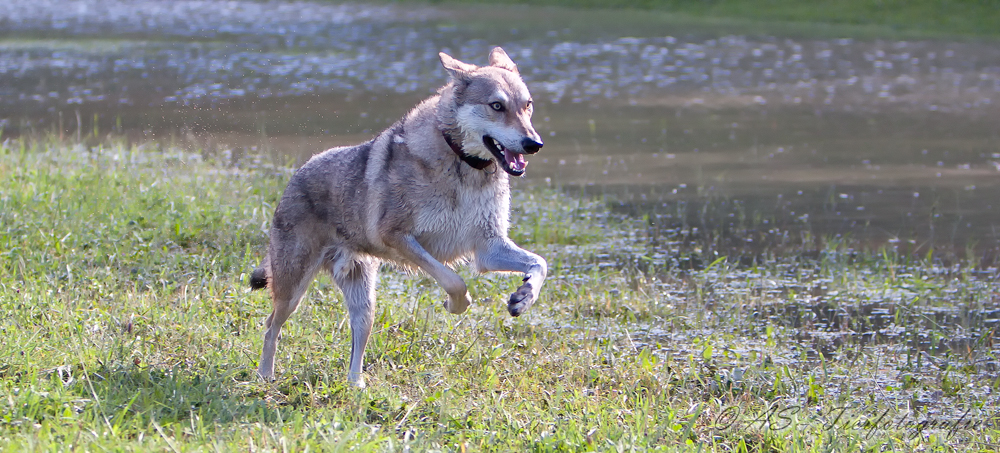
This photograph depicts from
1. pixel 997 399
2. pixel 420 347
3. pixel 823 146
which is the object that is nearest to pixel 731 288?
pixel 997 399

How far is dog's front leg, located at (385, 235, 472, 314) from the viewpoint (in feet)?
17.3

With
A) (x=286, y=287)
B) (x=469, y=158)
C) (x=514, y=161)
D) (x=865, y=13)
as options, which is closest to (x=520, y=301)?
(x=514, y=161)

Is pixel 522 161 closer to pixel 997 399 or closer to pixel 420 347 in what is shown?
pixel 420 347

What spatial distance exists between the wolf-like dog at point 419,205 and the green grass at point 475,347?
0.41 metres

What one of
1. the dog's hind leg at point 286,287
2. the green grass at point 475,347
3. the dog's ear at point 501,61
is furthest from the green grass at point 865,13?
the dog's hind leg at point 286,287

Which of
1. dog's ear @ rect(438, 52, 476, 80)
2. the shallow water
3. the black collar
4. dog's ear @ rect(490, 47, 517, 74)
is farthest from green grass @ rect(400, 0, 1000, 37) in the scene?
the black collar

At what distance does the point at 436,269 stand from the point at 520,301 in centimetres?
57

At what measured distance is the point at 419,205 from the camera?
539cm

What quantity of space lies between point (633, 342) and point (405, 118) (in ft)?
6.76

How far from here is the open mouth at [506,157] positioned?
5.19 m

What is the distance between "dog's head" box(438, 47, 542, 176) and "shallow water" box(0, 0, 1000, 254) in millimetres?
3995

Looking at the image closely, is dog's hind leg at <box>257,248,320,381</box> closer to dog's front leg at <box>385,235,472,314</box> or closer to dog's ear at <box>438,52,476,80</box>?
dog's front leg at <box>385,235,472,314</box>

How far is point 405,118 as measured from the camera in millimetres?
5699

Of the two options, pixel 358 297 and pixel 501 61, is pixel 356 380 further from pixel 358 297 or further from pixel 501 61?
pixel 501 61
